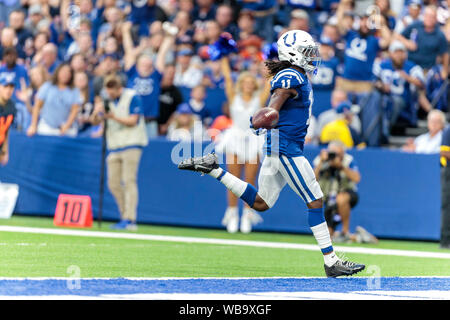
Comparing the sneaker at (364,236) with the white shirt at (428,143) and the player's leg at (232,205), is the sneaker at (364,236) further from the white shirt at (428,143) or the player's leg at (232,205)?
the player's leg at (232,205)

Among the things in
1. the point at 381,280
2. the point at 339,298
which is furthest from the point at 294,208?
the point at 339,298

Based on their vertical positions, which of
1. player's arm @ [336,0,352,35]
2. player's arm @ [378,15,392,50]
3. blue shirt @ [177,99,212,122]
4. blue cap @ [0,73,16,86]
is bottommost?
blue shirt @ [177,99,212,122]

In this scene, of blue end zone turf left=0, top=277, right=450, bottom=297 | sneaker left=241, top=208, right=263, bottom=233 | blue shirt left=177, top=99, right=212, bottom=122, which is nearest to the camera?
blue end zone turf left=0, top=277, right=450, bottom=297

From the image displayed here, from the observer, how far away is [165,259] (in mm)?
10789

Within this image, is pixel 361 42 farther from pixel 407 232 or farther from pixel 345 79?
pixel 407 232

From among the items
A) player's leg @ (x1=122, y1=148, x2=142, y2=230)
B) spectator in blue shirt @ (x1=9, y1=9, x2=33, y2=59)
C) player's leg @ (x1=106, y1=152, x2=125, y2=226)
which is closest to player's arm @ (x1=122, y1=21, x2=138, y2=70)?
spectator in blue shirt @ (x1=9, y1=9, x2=33, y2=59)

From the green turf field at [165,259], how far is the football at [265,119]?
142 centimetres

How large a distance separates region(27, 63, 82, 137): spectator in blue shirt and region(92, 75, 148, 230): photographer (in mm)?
2383

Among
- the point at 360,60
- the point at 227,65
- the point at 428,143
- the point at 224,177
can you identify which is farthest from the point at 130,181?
the point at 224,177

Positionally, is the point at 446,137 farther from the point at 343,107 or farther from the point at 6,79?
the point at 6,79

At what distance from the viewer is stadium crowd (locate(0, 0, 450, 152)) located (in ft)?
54.7

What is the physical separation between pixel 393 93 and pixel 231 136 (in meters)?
3.39

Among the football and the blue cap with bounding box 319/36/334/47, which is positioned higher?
the blue cap with bounding box 319/36/334/47

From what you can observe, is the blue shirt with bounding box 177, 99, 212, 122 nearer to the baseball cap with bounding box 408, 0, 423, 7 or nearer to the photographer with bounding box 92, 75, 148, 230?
the photographer with bounding box 92, 75, 148, 230
